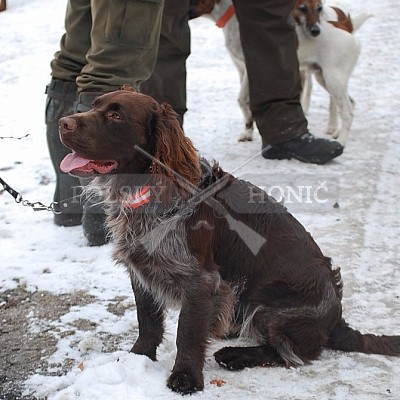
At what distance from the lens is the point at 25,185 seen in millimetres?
4938

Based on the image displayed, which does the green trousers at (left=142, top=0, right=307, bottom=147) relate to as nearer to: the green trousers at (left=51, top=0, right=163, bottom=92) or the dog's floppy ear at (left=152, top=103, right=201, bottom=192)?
the green trousers at (left=51, top=0, right=163, bottom=92)

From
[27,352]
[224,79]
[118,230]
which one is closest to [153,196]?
[118,230]

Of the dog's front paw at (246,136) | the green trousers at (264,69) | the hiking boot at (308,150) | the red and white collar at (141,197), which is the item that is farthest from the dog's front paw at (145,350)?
the dog's front paw at (246,136)

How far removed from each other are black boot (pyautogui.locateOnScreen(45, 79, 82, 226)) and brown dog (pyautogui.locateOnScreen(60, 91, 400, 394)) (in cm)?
140

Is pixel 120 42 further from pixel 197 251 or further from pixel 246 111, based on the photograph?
pixel 246 111

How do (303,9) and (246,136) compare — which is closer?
(303,9)

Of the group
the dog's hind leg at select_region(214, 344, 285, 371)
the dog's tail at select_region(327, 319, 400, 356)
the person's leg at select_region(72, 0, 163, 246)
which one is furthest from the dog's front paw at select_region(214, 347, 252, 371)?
the person's leg at select_region(72, 0, 163, 246)

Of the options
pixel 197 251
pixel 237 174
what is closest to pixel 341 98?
pixel 237 174

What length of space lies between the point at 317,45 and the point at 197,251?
3.55 m

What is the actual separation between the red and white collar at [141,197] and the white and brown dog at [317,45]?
322 centimetres

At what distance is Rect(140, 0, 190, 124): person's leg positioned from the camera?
16.1 feet

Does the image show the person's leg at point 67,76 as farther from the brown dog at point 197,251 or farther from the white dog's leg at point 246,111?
the white dog's leg at point 246,111

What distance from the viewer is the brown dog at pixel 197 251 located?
273 centimetres

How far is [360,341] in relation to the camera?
3.08 metres
